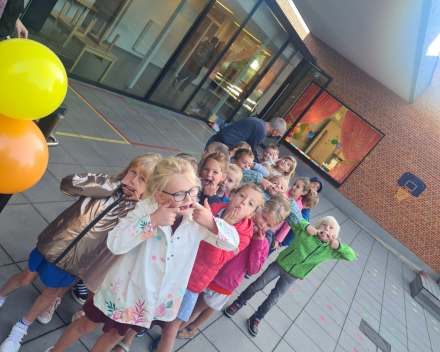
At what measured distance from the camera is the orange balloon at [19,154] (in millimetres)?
1443

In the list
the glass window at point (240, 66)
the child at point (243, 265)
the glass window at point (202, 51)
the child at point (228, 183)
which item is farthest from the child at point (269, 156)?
the glass window at point (240, 66)

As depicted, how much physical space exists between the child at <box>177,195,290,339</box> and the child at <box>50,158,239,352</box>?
0.82m

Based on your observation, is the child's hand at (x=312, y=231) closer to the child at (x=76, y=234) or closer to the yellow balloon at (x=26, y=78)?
the child at (x=76, y=234)

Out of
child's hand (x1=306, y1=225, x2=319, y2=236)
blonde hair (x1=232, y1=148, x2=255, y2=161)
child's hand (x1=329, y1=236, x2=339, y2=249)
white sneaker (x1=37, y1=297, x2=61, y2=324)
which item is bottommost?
white sneaker (x1=37, y1=297, x2=61, y2=324)

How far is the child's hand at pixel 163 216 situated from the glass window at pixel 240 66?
29.3 feet

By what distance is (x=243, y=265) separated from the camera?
106 inches

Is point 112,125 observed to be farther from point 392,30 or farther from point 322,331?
point 392,30

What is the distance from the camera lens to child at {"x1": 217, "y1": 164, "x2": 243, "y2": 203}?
2.97 metres

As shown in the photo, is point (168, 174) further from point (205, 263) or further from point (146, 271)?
point (205, 263)

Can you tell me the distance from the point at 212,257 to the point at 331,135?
14.0 metres

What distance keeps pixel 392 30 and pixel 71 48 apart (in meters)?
6.84

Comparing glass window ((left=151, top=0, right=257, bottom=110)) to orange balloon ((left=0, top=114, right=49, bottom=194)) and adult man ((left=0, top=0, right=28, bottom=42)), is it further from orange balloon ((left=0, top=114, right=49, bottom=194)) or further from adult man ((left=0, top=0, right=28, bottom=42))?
orange balloon ((left=0, top=114, right=49, bottom=194))

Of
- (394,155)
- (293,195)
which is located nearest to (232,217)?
(293,195)

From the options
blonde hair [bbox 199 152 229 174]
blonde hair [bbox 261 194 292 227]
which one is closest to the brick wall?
blonde hair [bbox 261 194 292 227]
